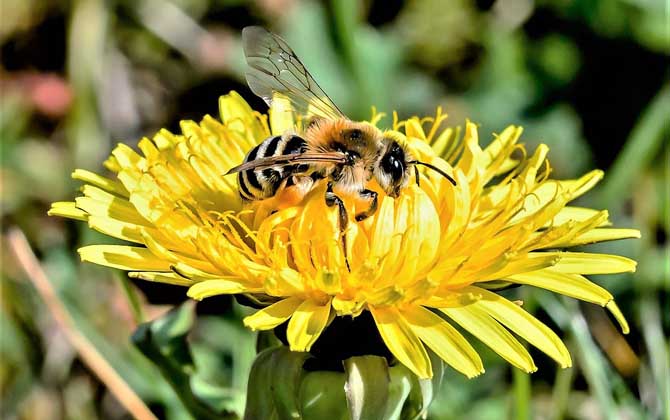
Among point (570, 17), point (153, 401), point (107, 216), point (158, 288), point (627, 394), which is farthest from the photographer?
point (570, 17)

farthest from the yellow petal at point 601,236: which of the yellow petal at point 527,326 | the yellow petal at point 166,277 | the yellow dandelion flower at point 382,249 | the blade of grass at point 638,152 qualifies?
the blade of grass at point 638,152

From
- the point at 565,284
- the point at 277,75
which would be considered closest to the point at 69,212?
the point at 277,75

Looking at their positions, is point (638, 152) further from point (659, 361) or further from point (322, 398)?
point (322, 398)

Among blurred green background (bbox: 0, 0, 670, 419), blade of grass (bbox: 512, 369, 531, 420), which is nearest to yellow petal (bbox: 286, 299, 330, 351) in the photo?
blade of grass (bbox: 512, 369, 531, 420)

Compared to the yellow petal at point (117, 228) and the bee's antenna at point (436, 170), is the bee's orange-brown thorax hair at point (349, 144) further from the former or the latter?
the yellow petal at point (117, 228)

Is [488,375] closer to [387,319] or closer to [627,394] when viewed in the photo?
[627,394]

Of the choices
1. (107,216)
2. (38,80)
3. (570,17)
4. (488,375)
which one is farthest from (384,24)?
(107,216)
